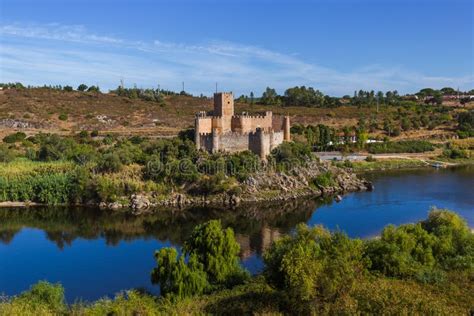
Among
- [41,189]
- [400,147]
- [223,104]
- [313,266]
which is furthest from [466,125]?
[313,266]

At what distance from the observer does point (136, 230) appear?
30.1 m

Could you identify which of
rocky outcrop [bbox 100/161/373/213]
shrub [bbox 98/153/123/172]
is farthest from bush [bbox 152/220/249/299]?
shrub [bbox 98/153/123/172]

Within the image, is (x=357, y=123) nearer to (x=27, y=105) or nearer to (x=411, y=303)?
(x=27, y=105)

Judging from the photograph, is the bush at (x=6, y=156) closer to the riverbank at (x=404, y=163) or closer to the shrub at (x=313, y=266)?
the riverbank at (x=404, y=163)

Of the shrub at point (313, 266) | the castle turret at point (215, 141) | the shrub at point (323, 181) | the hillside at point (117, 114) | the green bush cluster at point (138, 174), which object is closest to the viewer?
the shrub at point (313, 266)

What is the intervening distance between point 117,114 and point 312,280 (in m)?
58.3

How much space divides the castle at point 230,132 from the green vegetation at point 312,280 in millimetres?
20889

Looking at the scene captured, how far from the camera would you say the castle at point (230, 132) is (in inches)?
1583

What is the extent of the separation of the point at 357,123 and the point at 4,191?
172 ft

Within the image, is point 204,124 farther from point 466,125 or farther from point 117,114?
point 466,125

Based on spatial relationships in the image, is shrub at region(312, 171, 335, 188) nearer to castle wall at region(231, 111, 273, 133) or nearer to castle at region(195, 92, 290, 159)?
castle at region(195, 92, 290, 159)

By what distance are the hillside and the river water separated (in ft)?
79.8

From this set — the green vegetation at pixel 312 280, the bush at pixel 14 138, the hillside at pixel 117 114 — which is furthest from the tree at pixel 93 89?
the green vegetation at pixel 312 280

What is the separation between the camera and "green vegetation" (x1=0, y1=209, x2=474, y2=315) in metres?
13.0
